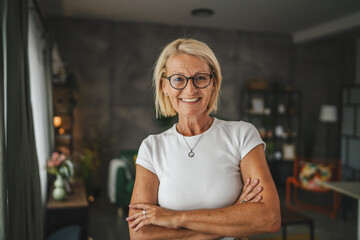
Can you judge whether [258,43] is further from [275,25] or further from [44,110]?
[44,110]

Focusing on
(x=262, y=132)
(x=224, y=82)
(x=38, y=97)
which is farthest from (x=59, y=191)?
(x=262, y=132)

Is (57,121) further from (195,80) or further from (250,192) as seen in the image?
(250,192)

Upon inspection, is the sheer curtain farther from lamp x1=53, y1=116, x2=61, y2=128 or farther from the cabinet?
the cabinet

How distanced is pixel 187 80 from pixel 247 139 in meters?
0.32

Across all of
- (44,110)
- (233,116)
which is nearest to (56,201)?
(44,110)

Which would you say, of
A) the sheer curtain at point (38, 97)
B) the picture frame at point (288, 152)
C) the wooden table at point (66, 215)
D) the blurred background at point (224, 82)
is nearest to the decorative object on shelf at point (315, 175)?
the blurred background at point (224, 82)

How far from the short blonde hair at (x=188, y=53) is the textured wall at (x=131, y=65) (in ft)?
13.0

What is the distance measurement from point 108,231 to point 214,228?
3064mm

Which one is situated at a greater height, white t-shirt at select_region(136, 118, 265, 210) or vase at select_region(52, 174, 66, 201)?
white t-shirt at select_region(136, 118, 265, 210)

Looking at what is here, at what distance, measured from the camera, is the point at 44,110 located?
407cm

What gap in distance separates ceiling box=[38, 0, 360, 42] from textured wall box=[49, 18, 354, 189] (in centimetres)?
23

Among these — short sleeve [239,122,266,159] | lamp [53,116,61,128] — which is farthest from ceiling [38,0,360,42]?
short sleeve [239,122,266,159]

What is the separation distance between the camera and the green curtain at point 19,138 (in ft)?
5.93

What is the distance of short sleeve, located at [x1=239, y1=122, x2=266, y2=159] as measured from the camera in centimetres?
Answer: 121
